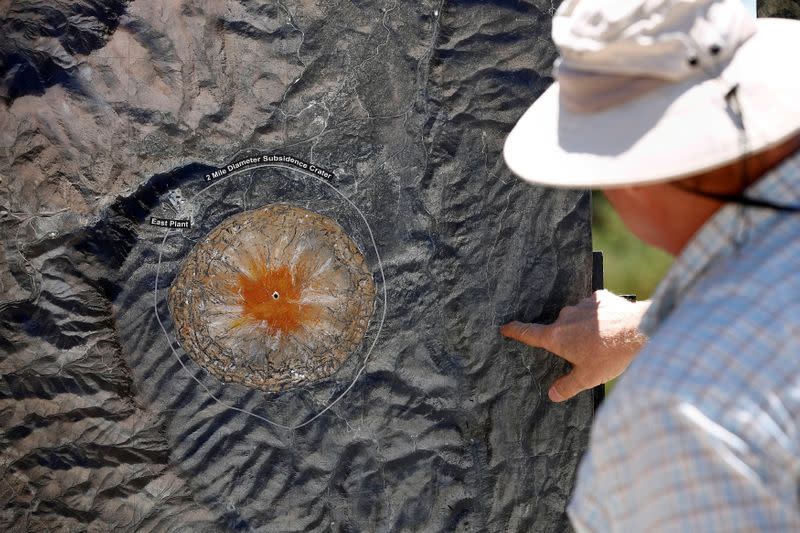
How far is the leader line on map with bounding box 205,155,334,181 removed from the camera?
142 centimetres

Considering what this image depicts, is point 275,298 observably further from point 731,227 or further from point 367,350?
point 731,227

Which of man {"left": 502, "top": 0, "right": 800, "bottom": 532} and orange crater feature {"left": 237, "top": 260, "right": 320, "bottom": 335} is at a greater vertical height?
man {"left": 502, "top": 0, "right": 800, "bottom": 532}

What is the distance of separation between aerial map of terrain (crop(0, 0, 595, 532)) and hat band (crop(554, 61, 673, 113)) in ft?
2.42

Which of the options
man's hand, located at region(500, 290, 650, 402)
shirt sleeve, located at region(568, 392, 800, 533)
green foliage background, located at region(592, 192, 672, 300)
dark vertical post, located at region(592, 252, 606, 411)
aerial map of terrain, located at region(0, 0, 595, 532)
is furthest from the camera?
green foliage background, located at region(592, 192, 672, 300)

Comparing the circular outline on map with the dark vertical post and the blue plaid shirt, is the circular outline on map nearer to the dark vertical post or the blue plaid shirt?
the dark vertical post

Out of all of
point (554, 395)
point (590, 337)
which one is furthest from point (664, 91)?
point (554, 395)

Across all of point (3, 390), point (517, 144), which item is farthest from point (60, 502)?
point (517, 144)

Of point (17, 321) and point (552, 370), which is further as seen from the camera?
point (552, 370)

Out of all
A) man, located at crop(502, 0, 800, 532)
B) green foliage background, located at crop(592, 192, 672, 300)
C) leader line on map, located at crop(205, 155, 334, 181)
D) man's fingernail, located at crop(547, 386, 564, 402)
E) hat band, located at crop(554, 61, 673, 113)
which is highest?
hat band, located at crop(554, 61, 673, 113)

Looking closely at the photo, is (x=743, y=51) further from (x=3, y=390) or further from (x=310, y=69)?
(x=3, y=390)

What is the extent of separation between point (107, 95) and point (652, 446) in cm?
111

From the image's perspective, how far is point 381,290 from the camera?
149cm

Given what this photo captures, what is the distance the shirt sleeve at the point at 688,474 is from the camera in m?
0.56

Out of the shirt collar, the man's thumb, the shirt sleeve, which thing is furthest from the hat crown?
the man's thumb
